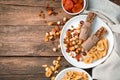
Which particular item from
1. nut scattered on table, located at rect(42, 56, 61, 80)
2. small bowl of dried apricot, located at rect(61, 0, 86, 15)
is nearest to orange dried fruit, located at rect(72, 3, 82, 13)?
small bowl of dried apricot, located at rect(61, 0, 86, 15)

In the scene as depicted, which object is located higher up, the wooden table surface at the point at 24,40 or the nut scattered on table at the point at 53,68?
the wooden table surface at the point at 24,40

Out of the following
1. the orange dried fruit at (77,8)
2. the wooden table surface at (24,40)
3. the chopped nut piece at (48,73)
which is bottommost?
the chopped nut piece at (48,73)

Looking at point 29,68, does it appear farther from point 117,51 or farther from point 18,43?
point 117,51

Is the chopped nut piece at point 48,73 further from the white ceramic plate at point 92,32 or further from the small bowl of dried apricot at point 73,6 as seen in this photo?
the small bowl of dried apricot at point 73,6

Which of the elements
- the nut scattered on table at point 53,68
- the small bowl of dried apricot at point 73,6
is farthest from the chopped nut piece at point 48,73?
the small bowl of dried apricot at point 73,6

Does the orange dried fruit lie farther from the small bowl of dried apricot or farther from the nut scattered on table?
the nut scattered on table

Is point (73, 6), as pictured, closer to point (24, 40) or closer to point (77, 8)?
point (77, 8)

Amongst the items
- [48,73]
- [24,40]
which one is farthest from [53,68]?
[24,40]

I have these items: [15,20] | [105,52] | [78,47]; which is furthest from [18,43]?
[105,52]
